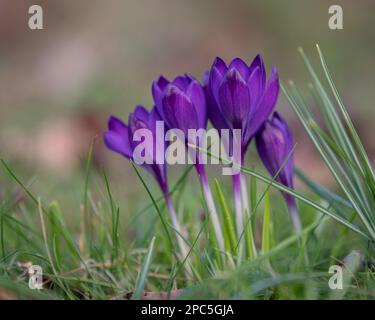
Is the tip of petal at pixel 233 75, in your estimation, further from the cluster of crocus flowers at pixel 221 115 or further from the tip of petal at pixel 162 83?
the tip of petal at pixel 162 83

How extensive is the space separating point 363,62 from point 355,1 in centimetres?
52

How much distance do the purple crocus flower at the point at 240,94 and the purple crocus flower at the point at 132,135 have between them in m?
0.09

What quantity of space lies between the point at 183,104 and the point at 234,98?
7 cm

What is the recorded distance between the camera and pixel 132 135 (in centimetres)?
85

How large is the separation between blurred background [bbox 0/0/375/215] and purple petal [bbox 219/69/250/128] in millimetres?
1729

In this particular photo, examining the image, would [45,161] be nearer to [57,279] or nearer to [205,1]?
[57,279]

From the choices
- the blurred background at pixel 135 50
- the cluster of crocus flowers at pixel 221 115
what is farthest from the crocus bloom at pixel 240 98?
the blurred background at pixel 135 50

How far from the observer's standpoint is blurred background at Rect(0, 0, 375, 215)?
2885mm

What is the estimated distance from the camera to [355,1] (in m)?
3.60

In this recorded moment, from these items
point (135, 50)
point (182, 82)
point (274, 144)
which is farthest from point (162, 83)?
point (135, 50)

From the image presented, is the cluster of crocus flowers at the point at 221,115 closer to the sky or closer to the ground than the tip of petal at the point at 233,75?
closer to the ground

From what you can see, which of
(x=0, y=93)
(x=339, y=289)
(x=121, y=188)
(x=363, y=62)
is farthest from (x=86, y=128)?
(x=339, y=289)

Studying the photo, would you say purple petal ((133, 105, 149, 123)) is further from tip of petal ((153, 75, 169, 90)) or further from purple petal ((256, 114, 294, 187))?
purple petal ((256, 114, 294, 187))

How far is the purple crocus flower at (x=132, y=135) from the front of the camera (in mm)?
851
